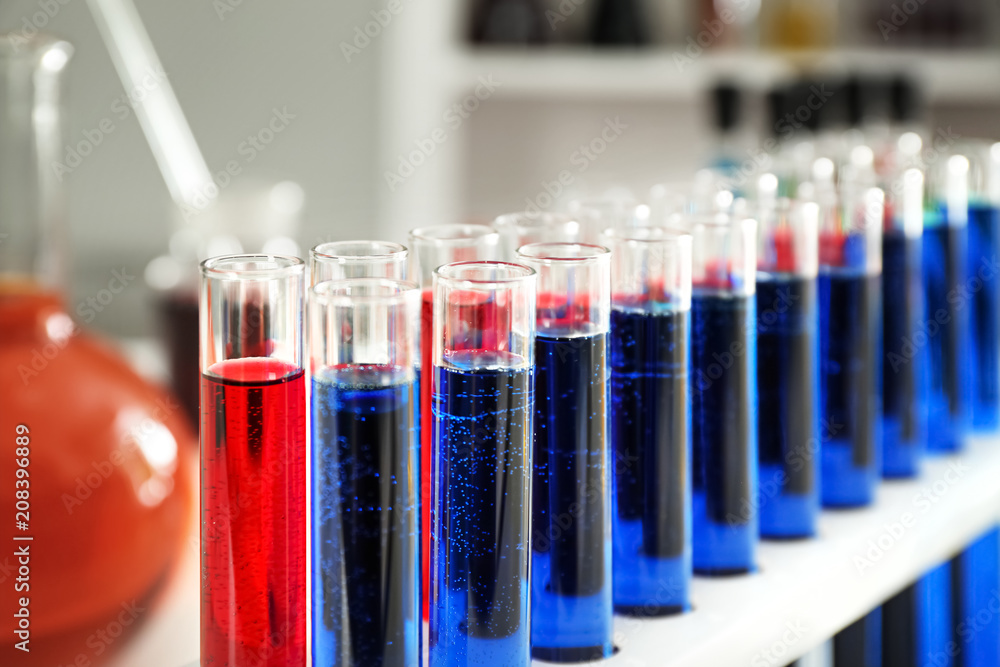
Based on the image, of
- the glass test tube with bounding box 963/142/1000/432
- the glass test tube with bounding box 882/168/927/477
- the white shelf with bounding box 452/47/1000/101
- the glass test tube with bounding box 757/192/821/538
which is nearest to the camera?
the glass test tube with bounding box 757/192/821/538

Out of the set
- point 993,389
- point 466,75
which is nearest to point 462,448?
point 993,389

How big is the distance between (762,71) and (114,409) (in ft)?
6.11

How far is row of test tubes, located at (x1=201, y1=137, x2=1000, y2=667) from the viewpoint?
0.48m

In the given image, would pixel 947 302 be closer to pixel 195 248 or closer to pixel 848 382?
pixel 848 382

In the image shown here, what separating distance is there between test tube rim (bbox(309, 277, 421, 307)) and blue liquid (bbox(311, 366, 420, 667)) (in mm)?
30

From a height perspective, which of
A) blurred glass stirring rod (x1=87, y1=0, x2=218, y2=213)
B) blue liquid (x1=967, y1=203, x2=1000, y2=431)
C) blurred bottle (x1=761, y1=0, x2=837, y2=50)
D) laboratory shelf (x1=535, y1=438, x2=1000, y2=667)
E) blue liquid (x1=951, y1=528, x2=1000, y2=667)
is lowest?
blue liquid (x1=951, y1=528, x2=1000, y2=667)

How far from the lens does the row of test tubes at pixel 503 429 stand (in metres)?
0.48

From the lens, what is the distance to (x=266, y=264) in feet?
1.63

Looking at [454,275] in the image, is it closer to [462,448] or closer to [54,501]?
[462,448]

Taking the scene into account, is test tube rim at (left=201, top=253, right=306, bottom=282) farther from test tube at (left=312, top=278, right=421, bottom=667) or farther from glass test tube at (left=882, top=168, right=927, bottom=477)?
glass test tube at (left=882, top=168, right=927, bottom=477)

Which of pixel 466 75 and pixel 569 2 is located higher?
pixel 569 2

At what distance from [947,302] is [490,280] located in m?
0.52

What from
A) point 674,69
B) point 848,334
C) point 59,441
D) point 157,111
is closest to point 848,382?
point 848,334

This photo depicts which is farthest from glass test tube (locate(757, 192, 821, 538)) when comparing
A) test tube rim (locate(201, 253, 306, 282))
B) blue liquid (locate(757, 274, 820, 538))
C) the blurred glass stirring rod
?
the blurred glass stirring rod
